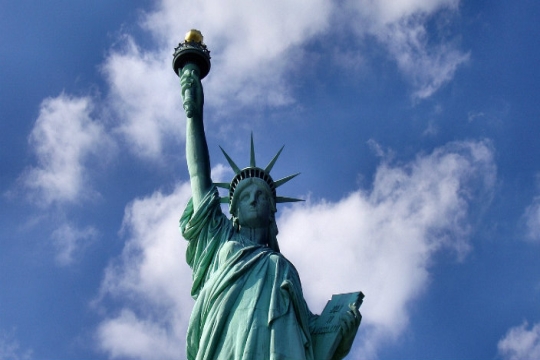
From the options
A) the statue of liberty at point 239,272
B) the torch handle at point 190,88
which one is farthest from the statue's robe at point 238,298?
the torch handle at point 190,88

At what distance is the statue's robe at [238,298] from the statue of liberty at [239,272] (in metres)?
0.02

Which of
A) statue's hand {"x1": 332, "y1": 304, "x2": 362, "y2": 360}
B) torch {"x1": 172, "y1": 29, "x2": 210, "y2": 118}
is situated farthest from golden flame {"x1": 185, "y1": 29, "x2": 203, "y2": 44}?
statue's hand {"x1": 332, "y1": 304, "x2": 362, "y2": 360}

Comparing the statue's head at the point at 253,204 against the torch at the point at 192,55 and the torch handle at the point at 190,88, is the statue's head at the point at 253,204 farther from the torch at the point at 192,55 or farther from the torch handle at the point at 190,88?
the torch at the point at 192,55

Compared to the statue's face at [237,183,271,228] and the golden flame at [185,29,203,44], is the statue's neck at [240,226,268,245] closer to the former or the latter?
the statue's face at [237,183,271,228]

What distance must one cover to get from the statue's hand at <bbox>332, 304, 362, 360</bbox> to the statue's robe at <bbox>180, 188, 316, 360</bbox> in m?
0.64

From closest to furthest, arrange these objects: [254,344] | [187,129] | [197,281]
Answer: [254,344] → [197,281] → [187,129]

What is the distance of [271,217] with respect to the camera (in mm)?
18312

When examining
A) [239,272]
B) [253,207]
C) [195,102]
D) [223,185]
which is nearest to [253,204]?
[253,207]

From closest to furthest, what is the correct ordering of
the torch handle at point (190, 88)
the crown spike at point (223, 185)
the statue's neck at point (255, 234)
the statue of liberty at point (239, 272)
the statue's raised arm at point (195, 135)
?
1. the statue of liberty at point (239, 272)
2. the statue's neck at point (255, 234)
3. the statue's raised arm at point (195, 135)
4. the crown spike at point (223, 185)
5. the torch handle at point (190, 88)

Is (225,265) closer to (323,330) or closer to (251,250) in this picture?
(251,250)

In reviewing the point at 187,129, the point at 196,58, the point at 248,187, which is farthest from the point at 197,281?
the point at 196,58

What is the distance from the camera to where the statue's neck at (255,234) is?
1792 cm

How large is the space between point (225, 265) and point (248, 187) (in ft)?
6.65

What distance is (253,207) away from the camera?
1798 centimetres
